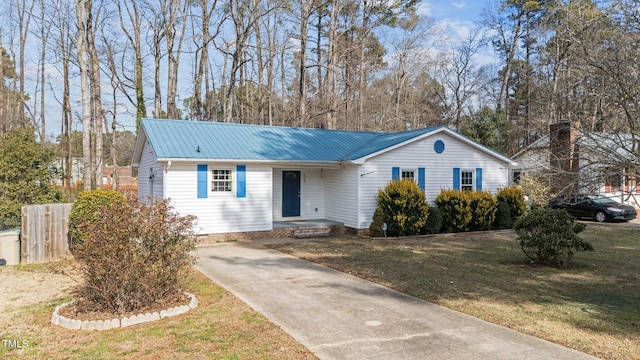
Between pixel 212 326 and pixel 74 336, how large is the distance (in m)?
1.67

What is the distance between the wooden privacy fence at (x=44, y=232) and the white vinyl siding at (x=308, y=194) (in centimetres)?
708

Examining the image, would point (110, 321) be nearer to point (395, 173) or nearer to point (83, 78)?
point (395, 173)

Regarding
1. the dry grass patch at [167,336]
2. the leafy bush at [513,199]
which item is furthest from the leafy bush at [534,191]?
the dry grass patch at [167,336]

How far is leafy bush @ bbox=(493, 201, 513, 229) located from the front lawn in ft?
8.72

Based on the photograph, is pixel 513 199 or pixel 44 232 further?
pixel 513 199

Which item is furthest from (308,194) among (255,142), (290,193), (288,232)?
(255,142)

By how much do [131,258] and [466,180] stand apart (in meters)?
14.2

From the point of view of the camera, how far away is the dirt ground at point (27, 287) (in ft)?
21.1

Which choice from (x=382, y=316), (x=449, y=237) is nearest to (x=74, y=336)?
(x=382, y=316)

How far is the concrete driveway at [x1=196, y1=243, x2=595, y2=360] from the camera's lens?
480 cm

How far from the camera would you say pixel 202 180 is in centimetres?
1335

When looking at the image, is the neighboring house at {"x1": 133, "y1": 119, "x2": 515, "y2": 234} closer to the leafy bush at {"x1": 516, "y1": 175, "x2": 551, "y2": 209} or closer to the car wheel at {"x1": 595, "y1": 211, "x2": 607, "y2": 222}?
the leafy bush at {"x1": 516, "y1": 175, "x2": 551, "y2": 209}

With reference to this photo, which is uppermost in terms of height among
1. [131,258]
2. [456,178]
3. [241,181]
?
[456,178]

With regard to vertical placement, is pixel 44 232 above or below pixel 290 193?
below
